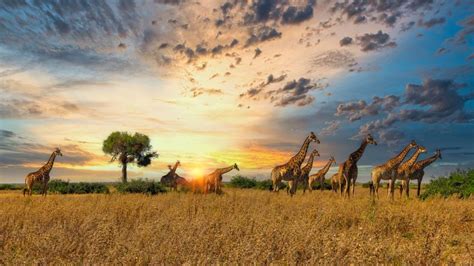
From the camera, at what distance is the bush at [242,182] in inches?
1551

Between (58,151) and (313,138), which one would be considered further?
(58,151)

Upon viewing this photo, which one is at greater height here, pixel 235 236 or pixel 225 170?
pixel 225 170

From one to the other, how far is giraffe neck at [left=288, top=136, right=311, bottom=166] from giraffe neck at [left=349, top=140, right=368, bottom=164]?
78.7 inches

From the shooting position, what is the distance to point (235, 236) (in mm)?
8656

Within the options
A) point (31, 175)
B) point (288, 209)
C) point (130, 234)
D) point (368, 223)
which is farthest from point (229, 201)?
point (31, 175)

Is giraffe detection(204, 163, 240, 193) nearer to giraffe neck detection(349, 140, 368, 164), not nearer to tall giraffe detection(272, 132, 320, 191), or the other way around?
tall giraffe detection(272, 132, 320, 191)

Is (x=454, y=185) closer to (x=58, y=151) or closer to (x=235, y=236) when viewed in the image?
(x=235, y=236)

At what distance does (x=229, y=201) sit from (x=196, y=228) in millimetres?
5584

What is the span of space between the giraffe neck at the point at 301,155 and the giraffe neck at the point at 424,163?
5.65 meters

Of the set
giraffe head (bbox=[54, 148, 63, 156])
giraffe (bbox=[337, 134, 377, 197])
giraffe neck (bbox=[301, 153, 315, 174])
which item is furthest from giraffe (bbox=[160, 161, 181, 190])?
giraffe (bbox=[337, 134, 377, 197])

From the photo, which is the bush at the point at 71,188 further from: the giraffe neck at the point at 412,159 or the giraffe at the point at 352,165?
the giraffe neck at the point at 412,159

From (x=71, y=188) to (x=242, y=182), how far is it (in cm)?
1433

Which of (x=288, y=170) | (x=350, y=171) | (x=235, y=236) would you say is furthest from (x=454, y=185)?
(x=235, y=236)

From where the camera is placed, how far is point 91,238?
7.91 metres
